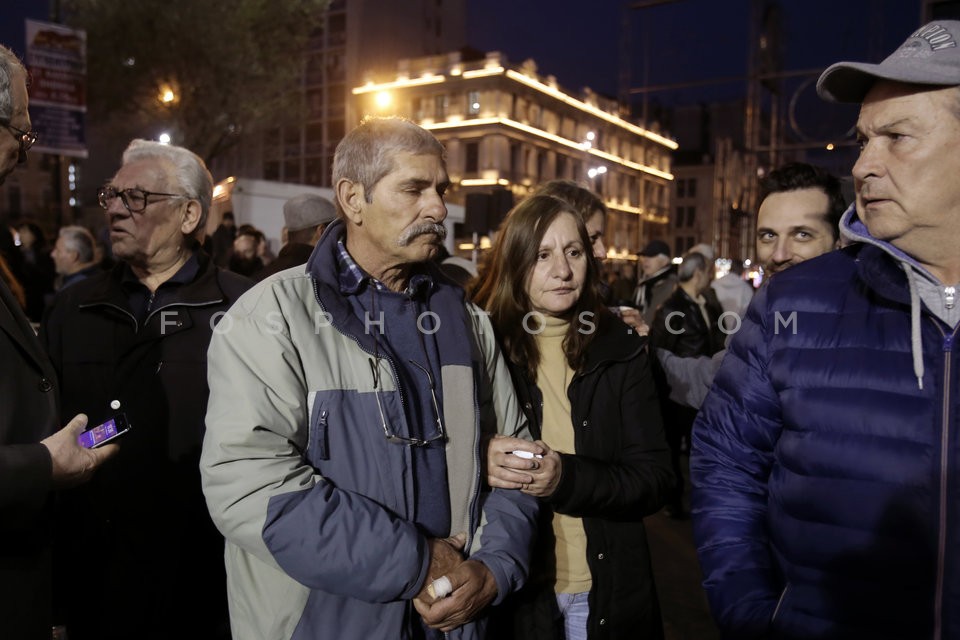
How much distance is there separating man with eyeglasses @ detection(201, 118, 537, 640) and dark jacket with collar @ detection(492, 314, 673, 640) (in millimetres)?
299

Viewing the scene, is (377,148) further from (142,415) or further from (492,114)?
(492,114)

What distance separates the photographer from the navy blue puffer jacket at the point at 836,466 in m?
1.46

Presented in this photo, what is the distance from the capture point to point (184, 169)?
2.99 m

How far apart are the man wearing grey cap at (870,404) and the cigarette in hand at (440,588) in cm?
66

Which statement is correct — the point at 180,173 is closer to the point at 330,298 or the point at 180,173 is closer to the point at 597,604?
the point at 330,298

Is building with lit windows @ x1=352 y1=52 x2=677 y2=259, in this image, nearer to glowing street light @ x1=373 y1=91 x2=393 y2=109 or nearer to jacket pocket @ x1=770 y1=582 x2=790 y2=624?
glowing street light @ x1=373 y1=91 x2=393 y2=109

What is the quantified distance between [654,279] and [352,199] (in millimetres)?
6006

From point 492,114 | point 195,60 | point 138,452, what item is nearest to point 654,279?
point 138,452

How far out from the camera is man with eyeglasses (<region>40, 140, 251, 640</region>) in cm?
252

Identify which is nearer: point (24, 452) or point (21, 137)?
point (24, 452)

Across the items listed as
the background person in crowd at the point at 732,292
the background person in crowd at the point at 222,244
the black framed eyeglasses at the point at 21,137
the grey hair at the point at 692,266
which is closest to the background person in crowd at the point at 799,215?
the black framed eyeglasses at the point at 21,137

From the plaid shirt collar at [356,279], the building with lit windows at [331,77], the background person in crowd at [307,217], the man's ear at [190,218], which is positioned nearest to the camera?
the plaid shirt collar at [356,279]

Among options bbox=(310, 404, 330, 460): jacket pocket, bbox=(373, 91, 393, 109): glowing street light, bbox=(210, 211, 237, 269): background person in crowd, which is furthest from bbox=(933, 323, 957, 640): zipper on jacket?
bbox=(373, 91, 393, 109): glowing street light

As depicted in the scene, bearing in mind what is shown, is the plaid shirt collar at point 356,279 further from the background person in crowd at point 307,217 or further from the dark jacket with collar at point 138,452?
the background person in crowd at point 307,217
